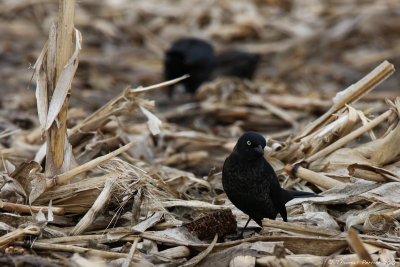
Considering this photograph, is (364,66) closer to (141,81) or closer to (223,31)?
(223,31)

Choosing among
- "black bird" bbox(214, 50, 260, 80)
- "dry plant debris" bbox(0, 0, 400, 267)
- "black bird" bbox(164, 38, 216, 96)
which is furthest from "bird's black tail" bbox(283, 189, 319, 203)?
"black bird" bbox(214, 50, 260, 80)

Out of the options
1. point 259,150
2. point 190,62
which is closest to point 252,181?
point 259,150

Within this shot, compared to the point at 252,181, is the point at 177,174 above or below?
below

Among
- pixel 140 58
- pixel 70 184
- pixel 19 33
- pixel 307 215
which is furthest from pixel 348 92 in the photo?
pixel 19 33

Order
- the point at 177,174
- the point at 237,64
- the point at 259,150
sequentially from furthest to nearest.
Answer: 1. the point at 237,64
2. the point at 177,174
3. the point at 259,150

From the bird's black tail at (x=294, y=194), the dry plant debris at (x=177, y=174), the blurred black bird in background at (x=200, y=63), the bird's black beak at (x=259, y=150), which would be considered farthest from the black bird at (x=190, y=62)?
the bird's black beak at (x=259, y=150)

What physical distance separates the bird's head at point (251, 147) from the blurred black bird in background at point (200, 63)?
174 inches

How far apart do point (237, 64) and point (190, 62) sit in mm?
696

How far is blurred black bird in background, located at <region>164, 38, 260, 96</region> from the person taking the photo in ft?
25.8

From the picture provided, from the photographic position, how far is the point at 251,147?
3305 mm

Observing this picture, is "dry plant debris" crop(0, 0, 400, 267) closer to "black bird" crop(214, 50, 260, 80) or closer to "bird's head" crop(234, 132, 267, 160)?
"bird's head" crop(234, 132, 267, 160)

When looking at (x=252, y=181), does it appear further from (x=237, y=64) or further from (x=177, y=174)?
(x=237, y=64)

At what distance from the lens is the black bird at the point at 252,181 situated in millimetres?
3320

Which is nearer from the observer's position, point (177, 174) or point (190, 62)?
point (177, 174)
